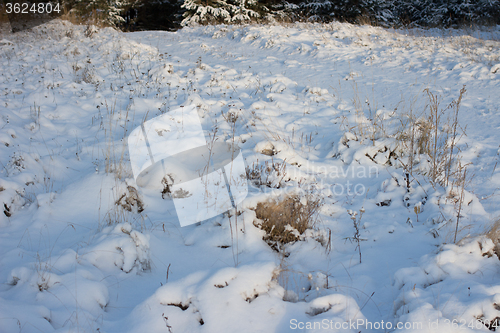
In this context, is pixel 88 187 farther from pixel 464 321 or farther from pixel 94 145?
pixel 464 321

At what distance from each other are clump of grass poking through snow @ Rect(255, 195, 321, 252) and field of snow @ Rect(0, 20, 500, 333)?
92 mm

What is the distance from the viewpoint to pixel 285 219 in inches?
112

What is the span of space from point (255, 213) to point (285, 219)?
0.33 meters

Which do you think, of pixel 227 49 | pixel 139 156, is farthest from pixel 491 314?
pixel 227 49

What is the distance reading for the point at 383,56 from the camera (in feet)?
25.5

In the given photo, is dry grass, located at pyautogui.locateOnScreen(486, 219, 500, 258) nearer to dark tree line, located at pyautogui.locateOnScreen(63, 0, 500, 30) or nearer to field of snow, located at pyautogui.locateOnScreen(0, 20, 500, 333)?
field of snow, located at pyautogui.locateOnScreen(0, 20, 500, 333)

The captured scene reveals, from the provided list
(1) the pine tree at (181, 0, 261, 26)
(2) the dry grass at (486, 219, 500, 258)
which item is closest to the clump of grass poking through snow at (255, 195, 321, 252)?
(2) the dry grass at (486, 219, 500, 258)

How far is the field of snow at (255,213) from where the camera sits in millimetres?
1968

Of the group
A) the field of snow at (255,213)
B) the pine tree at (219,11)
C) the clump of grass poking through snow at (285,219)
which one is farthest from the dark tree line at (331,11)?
the clump of grass poking through snow at (285,219)

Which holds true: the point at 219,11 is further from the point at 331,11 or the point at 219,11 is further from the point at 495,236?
the point at 495,236

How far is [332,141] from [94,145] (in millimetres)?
3526

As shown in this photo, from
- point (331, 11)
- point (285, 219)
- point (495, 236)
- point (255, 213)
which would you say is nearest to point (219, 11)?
point (331, 11)

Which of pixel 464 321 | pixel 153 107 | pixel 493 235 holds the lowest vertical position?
pixel 464 321

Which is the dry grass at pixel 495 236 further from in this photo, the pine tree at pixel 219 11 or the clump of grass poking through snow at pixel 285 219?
the pine tree at pixel 219 11
